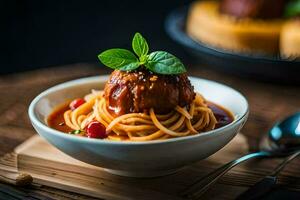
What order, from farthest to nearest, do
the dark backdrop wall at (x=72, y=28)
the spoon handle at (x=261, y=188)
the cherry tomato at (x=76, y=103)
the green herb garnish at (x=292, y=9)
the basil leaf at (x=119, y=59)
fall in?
the dark backdrop wall at (x=72, y=28) → the green herb garnish at (x=292, y=9) → the cherry tomato at (x=76, y=103) → the basil leaf at (x=119, y=59) → the spoon handle at (x=261, y=188)

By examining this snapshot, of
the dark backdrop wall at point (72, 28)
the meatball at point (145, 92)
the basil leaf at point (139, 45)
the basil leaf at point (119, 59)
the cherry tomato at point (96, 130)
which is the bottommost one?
the dark backdrop wall at point (72, 28)

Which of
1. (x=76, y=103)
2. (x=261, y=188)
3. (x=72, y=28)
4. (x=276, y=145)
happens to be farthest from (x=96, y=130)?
(x=72, y=28)

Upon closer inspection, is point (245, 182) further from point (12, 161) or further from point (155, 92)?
point (12, 161)

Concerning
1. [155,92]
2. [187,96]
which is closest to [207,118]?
[187,96]

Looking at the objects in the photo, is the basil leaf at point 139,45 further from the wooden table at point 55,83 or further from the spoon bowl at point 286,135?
the spoon bowl at point 286,135

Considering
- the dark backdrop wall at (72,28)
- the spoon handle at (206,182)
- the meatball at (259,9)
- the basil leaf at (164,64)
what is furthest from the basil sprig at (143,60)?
the dark backdrop wall at (72,28)

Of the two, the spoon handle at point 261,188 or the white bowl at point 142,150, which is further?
the spoon handle at point 261,188

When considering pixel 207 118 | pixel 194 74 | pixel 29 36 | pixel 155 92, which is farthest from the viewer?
pixel 29 36

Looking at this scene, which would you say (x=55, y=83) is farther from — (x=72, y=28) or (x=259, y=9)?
(x=72, y=28)
